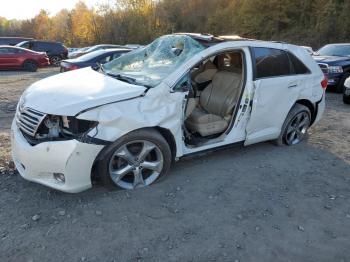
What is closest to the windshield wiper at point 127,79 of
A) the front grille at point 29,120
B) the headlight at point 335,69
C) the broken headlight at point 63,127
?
the broken headlight at point 63,127

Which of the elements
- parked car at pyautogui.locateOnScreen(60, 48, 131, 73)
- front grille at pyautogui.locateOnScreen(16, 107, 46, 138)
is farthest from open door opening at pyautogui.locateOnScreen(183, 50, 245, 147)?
parked car at pyautogui.locateOnScreen(60, 48, 131, 73)

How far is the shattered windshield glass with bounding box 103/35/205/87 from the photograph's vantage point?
451cm

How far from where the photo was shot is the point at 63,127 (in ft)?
12.6

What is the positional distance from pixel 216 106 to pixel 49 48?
64.8 feet

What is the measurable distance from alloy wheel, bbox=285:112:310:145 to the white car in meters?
0.02

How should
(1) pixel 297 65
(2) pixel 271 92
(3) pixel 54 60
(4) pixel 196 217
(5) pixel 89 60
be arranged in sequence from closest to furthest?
(4) pixel 196 217
(2) pixel 271 92
(1) pixel 297 65
(5) pixel 89 60
(3) pixel 54 60

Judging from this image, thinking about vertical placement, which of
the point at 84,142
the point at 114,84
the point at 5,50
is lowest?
the point at 5,50

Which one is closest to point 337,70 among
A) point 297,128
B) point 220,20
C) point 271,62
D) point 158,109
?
point 297,128

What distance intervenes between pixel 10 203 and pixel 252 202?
253 centimetres

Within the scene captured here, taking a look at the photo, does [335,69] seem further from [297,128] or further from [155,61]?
[155,61]

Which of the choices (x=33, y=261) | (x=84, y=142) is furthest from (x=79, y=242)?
(x=84, y=142)

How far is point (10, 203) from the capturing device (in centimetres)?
392

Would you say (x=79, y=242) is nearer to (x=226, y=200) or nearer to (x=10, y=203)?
(x=10, y=203)

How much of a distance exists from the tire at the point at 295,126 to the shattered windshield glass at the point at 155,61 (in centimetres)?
195
